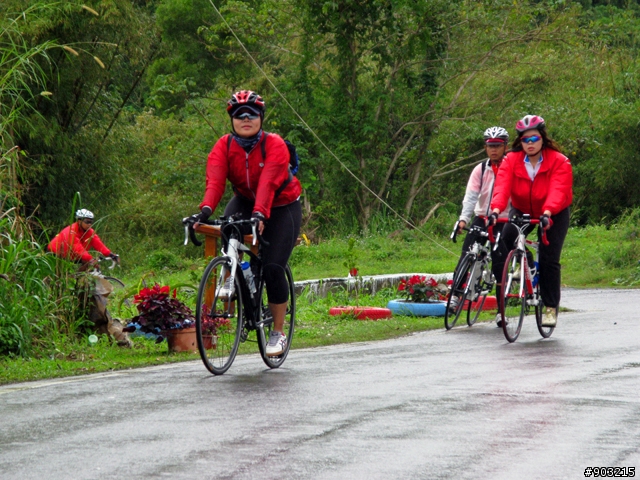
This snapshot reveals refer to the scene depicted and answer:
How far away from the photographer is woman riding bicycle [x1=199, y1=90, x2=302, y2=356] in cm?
826

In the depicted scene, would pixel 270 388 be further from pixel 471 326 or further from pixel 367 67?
pixel 367 67

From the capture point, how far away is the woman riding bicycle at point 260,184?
8.26 meters

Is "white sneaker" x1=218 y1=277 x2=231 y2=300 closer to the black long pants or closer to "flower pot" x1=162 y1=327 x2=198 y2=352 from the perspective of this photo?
"flower pot" x1=162 y1=327 x2=198 y2=352

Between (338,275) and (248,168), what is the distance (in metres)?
13.5

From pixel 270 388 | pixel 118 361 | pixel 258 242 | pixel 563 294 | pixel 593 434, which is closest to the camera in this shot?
pixel 593 434

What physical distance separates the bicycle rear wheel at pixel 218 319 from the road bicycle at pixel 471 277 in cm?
435

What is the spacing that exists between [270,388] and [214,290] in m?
1.39

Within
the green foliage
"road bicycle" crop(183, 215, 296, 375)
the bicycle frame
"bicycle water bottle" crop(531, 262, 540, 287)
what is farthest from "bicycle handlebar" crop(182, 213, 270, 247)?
"bicycle water bottle" crop(531, 262, 540, 287)

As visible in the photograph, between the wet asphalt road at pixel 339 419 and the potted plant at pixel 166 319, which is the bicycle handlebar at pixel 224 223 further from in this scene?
the potted plant at pixel 166 319

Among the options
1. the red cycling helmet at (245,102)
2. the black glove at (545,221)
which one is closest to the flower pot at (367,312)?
the black glove at (545,221)

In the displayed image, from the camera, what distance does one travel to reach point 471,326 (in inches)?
508

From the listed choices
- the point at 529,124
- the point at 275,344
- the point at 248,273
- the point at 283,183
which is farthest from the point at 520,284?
the point at 248,273

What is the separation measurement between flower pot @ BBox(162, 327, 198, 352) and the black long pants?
361 centimetres

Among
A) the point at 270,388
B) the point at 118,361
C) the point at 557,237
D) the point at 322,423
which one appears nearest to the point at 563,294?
the point at 557,237
